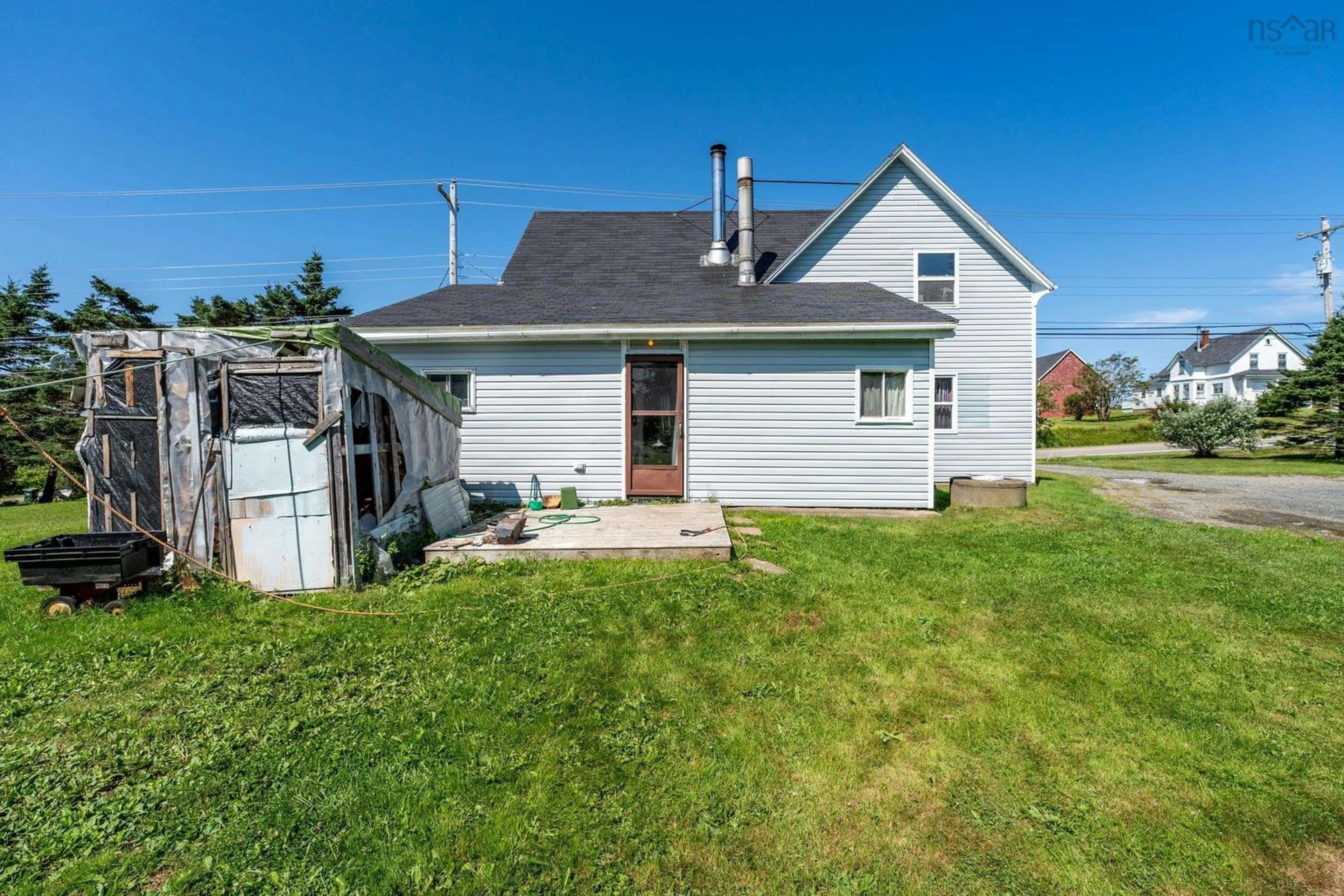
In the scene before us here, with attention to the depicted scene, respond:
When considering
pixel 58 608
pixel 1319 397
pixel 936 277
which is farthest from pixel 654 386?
pixel 1319 397

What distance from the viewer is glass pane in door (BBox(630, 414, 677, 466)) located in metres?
9.41

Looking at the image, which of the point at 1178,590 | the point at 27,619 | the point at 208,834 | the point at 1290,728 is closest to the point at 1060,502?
the point at 1178,590

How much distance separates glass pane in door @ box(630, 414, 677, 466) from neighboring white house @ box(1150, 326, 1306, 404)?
2098 inches

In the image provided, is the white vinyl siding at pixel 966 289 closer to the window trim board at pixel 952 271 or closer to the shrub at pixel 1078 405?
Answer: the window trim board at pixel 952 271

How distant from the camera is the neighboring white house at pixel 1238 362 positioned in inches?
1799

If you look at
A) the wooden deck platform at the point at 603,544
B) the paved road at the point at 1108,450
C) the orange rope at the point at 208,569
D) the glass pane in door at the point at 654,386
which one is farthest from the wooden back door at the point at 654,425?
the paved road at the point at 1108,450

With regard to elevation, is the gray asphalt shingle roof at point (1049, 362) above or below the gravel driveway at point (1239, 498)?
above

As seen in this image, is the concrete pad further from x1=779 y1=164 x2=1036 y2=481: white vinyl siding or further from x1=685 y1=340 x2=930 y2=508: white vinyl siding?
x1=779 y1=164 x2=1036 y2=481: white vinyl siding

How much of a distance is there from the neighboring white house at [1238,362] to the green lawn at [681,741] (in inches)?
2177

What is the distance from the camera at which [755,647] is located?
13.0 feet

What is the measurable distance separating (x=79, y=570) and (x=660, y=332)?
22.7 feet

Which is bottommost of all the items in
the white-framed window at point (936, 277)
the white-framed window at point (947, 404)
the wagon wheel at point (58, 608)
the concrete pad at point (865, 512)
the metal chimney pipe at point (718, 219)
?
the concrete pad at point (865, 512)

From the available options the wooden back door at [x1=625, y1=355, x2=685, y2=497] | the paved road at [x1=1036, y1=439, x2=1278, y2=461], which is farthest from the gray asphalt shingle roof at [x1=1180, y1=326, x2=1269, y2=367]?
the wooden back door at [x1=625, y1=355, x2=685, y2=497]

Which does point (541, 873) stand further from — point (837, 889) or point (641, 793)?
point (837, 889)
